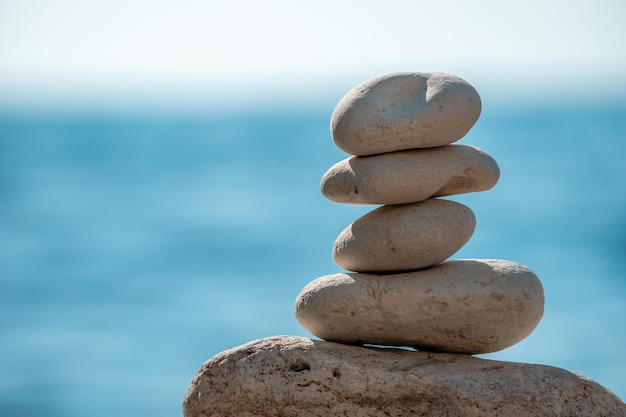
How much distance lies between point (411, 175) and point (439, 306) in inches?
28.9

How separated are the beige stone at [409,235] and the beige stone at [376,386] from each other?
0.52m

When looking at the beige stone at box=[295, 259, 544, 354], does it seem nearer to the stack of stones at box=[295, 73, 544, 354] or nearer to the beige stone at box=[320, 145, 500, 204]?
the stack of stones at box=[295, 73, 544, 354]

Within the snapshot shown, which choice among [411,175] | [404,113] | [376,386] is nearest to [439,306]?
[376,386]

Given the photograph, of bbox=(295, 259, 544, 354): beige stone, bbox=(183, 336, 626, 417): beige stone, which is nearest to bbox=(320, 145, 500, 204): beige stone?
bbox=(295, 259, 544, 354): beige stone

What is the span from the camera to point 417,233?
5.56 metres

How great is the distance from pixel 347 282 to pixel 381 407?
2.38ft

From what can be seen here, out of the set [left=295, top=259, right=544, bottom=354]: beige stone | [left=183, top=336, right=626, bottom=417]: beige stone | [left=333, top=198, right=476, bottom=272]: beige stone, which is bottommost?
[left=183, top=336, right=626, bottom=417]: beige stone

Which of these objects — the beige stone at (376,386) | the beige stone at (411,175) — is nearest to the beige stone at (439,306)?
the beige stone at (376,386)

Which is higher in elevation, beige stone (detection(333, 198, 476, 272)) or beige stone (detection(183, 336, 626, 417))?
beige stone (detection(333, 198, 476, 272))

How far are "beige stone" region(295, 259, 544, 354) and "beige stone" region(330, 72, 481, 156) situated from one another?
739 millimetres

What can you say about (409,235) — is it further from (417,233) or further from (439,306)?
(439,306)

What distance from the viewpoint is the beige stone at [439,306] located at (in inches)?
217

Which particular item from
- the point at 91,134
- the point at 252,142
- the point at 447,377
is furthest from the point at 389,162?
the point at 91,134

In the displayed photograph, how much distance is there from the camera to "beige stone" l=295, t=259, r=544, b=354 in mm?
5512
